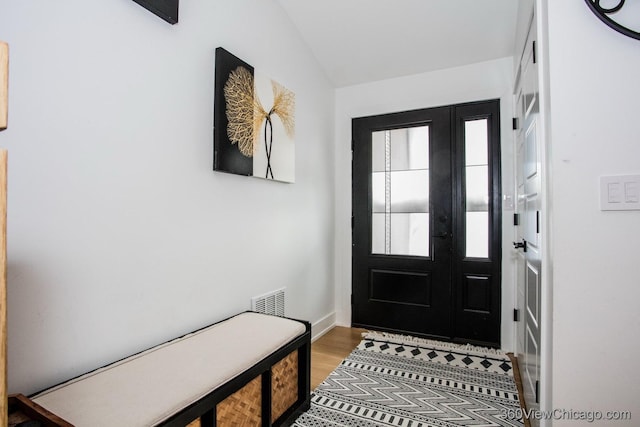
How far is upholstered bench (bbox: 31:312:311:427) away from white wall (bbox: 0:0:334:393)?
0.16m

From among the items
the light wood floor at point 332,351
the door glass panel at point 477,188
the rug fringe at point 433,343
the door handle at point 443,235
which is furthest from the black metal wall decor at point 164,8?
the rug fringe at point 433,343

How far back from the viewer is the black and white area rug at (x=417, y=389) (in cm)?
181

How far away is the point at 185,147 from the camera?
1708mm

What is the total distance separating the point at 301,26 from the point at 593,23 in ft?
6.87

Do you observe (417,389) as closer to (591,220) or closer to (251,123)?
(591,220)

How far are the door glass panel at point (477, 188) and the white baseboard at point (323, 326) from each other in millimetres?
1412

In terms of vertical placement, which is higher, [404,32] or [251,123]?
[404,32]

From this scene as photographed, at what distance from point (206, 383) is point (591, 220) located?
4.80ft

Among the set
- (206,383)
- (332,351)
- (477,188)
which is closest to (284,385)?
(206,383)

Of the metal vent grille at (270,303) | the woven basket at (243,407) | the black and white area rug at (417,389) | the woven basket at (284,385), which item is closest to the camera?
the woven basket at (243,407)

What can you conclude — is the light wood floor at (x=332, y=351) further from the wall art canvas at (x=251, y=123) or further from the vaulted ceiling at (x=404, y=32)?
the vaulted ceiling at (x=404, y=32)

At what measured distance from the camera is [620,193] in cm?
112

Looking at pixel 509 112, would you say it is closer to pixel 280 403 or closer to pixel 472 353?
pixel 472 353

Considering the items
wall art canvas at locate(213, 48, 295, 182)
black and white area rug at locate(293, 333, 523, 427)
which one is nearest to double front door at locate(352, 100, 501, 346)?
black and white area rug at locate(293, 333, 523, 427)
